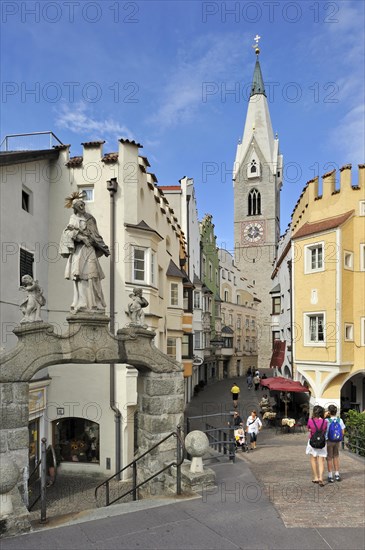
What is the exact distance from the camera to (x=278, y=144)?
82375 mm

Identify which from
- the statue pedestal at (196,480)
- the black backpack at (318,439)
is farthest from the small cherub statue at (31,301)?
the black backpack at (318,439)

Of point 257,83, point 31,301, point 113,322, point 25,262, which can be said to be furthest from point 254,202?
point 31,301

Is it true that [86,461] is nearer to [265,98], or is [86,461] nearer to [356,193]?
[356,193]

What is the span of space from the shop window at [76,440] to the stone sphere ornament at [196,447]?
29.5ft

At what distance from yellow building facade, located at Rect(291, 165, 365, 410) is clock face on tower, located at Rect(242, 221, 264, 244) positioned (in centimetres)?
4980

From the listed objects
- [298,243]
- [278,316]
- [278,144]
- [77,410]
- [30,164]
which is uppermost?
[278,144]

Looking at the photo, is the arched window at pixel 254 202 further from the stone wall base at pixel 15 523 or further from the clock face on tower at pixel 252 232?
the stone wall base at pixel 15 523

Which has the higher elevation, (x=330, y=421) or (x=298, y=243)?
(x=298, y=243)

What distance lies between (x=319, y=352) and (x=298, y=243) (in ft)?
20.1

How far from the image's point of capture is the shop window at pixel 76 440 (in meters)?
18.4

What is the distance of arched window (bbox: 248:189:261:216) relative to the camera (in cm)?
7588

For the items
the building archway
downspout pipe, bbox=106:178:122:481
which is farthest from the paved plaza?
downspout pipe, bbox=106:178:122:481

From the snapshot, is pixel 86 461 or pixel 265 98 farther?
pixel 265 98

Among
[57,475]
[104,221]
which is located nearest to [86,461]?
[57,475]
